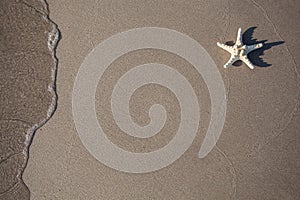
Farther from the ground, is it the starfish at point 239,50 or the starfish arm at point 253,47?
the starfish arm at point 253,47

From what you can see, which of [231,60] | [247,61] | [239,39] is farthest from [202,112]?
[239,39]

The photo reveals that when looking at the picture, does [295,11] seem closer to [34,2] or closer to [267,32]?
[267,32]

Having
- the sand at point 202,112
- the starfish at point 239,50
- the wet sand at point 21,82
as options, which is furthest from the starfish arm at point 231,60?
the wet sand at point 21,82

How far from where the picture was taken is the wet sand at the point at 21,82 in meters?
4.55

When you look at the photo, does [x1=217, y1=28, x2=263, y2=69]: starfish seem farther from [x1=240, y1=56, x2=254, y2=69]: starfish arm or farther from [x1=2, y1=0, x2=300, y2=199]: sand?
[x1=2, y1=0, x2=300, y2=199]: sand

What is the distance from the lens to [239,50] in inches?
183

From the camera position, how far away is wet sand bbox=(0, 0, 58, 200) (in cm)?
455

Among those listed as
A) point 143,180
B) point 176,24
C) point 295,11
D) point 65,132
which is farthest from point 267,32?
point 65,132

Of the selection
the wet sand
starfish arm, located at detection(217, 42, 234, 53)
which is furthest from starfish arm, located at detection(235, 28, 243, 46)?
the wet sand

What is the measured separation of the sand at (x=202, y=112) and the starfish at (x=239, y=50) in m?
0.11

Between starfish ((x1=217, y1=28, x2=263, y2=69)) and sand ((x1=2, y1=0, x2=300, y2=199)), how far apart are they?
4.4 inches

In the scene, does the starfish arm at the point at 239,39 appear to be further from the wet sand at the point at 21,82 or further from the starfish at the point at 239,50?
the wet sand at the point at 21,82

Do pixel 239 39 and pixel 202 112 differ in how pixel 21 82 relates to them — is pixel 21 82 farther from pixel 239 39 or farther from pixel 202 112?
pixel 239 39

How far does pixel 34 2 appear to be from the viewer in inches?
183
